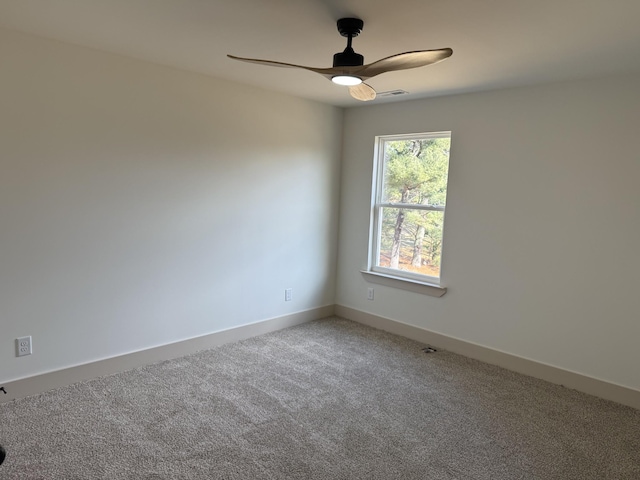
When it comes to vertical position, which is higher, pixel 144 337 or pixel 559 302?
pixel 559 302

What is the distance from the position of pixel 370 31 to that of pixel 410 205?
2.13 m

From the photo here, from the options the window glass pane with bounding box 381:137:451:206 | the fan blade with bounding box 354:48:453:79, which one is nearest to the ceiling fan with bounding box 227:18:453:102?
the fan blade with bounding box 354:48:453:79

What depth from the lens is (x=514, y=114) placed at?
3391mm

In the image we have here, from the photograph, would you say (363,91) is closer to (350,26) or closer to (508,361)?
(350,26)

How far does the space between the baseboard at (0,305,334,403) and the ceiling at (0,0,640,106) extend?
2157 millimetres

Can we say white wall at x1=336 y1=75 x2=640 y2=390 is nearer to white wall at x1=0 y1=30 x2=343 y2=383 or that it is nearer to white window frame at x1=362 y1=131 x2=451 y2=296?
white window frame at x1=362 y1=131 x2=451 y2=296

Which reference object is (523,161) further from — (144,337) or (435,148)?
(144,337)

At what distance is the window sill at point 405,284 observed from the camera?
3939 mm

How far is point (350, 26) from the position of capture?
83.9 inches

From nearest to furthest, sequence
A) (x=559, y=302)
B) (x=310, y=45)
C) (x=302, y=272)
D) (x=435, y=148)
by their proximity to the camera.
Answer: (x=310, y=45), (x=559, y=302), (x=435, y=148), (x=302, y=272)

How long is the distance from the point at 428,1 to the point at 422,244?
253cm

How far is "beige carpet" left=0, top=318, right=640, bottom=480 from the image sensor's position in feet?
7.15

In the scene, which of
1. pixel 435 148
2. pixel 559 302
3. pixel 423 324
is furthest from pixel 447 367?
pixel 435 148

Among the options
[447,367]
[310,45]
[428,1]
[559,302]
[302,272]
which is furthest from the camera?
[302,272]
